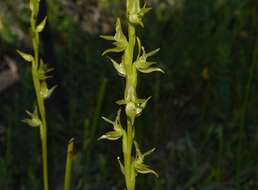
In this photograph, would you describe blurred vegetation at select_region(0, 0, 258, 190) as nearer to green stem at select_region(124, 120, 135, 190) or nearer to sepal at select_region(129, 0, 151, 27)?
green stem at select_region(124, 120, 135, 190)

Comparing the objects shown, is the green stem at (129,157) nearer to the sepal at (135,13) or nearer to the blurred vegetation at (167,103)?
the sepal at (135,13)

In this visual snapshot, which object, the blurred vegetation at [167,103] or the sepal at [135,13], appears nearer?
the sepal at [135,13]

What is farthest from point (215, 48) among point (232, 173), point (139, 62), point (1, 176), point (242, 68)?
point (139, 62)

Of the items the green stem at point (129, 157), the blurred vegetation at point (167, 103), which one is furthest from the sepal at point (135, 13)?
the blurred vegetation at point (167, 103)

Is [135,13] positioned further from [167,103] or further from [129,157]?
[167,103]

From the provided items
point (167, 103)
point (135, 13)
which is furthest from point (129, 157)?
point (167, 103)

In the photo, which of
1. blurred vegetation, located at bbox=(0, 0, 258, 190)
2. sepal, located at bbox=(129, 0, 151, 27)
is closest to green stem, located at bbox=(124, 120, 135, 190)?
sepal, located at bbox=(129, 0, 151, 27)

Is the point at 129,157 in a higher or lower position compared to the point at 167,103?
higher

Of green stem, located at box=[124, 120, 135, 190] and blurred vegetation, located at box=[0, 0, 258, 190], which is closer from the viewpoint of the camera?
green stem, located at box=[124, 120, 135, 190]

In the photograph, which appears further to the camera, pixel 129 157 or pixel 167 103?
pixel 167 103

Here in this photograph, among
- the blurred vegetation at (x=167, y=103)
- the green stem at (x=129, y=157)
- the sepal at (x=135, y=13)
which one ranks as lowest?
the blurred vegetation at (x=167, y=103)
